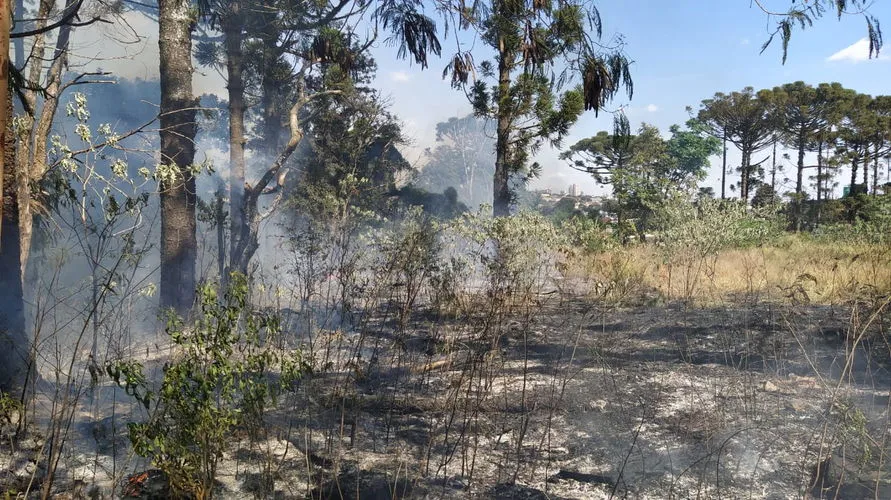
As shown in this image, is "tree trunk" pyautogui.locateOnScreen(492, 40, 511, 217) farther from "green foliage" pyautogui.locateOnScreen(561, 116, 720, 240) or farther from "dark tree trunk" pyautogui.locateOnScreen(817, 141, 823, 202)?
"dark tree trunk" pyautogui.locateOnScreen(817, 141, 823, 202)

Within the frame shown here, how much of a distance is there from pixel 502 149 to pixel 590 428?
8.13 m

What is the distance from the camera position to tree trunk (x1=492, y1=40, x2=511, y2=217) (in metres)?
11.0

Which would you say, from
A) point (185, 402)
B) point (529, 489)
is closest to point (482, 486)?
point (529, 489)

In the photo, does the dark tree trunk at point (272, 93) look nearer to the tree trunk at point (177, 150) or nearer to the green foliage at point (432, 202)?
the tree trunk at point (177, 150)

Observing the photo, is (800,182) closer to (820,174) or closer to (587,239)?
(820,174)

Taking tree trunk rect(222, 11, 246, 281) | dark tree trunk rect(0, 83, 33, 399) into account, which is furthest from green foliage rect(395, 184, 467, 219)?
dark tree trunk rect(0, 83, 33, 399)

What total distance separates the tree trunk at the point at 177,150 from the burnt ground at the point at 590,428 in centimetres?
205

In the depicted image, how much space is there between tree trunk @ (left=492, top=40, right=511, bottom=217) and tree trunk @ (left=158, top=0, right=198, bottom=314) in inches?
217

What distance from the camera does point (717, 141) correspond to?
33.6 meters

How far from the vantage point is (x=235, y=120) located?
29.1 ft

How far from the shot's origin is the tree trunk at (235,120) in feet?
28.3

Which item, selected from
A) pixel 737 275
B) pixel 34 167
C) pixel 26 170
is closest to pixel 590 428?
pixel 26 170

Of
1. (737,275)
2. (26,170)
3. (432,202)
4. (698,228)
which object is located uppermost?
(432,202)

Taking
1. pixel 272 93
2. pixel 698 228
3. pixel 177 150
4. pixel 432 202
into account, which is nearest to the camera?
pixel 177 150
